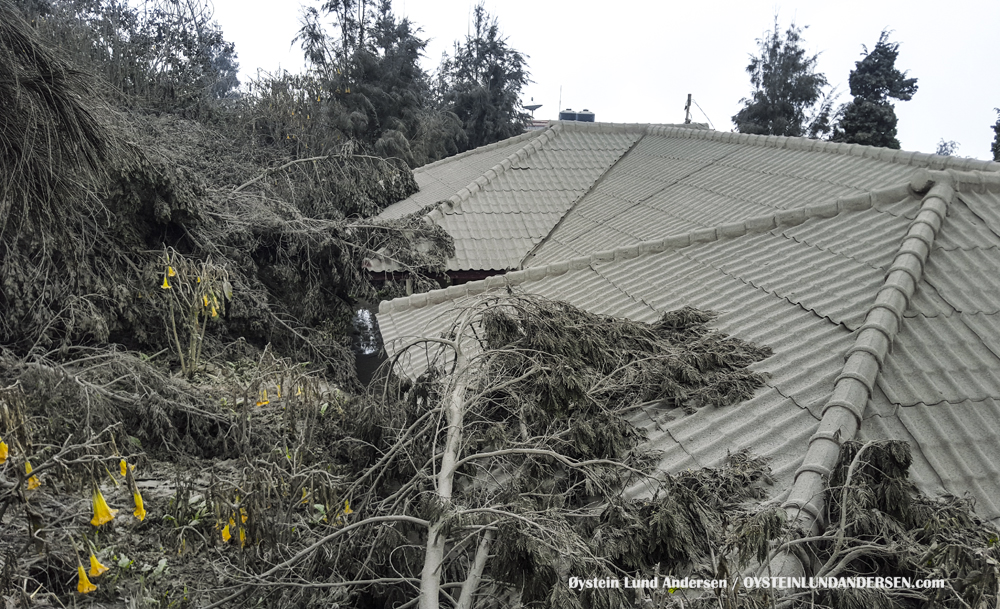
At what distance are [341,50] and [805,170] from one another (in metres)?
18.1

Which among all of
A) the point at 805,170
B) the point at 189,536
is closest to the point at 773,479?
the point at 189,536

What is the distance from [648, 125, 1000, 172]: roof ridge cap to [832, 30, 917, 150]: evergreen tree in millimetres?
16532

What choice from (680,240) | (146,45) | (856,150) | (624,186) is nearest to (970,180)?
(680,240)

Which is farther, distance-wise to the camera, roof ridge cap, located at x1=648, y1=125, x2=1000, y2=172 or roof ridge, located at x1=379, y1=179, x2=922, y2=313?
roof ridge cap, located at x1=648, y1=125, x2=1000, y2=172

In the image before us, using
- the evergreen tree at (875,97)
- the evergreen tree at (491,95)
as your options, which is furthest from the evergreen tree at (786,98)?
the evergreen tree at (491,95)

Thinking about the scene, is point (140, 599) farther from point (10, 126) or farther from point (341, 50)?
point (341, 50)

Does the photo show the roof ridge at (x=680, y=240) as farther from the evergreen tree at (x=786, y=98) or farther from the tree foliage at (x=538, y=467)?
the evergreen tree at (x=786, y=98)

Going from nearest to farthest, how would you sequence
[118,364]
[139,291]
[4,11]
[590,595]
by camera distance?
1. [590,595]
2. [4,11]
3. [118,364]
4. [139,291]

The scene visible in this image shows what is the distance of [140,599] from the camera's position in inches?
152

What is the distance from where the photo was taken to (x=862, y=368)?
3365 mm

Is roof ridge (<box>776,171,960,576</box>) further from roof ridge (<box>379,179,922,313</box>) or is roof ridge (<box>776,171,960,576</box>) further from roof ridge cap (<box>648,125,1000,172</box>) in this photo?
roof ridge cap (<box>648,125,1000,172</box>)

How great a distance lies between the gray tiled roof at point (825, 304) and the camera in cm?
313

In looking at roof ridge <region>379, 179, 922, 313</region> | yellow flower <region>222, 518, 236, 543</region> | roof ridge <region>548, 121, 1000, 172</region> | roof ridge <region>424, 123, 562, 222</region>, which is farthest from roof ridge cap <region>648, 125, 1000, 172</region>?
yellow flower <region>222, 518, 236, 543</region>

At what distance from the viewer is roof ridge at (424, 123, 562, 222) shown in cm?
953
